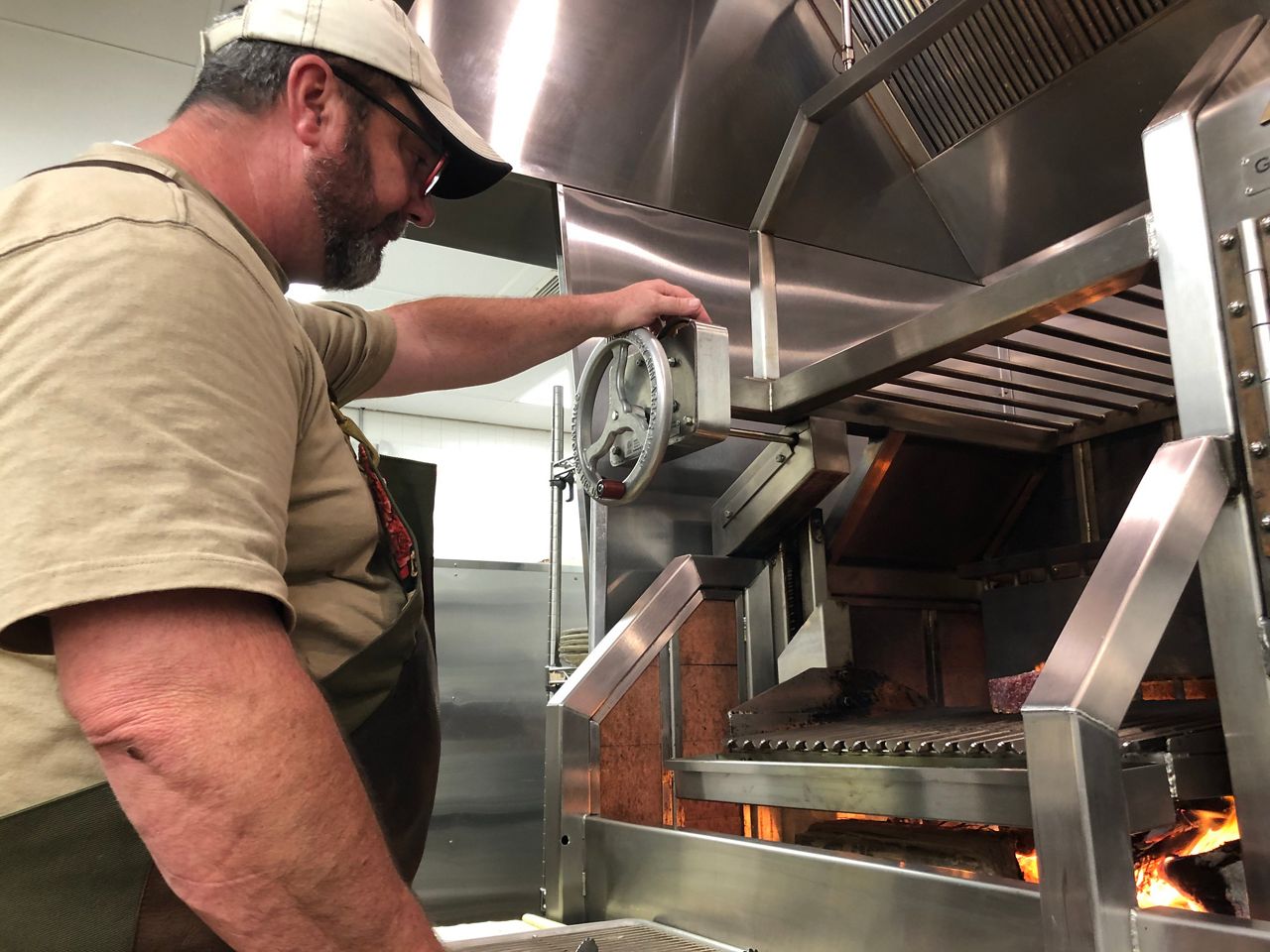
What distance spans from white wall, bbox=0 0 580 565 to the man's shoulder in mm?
1698

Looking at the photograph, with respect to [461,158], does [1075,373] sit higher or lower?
higher

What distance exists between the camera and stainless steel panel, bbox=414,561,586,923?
311 centimetres

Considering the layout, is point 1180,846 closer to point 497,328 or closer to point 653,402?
point 653,402

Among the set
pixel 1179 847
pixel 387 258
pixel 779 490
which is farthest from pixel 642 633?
pixel 387 258

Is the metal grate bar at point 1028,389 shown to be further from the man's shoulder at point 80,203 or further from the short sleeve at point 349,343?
the man's shoulder at point 80,203

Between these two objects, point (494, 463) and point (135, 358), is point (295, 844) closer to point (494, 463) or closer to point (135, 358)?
point (135, 358)

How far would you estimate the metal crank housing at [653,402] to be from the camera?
137 centimetres

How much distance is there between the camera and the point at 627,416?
146cm

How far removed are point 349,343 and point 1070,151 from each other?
1573mm

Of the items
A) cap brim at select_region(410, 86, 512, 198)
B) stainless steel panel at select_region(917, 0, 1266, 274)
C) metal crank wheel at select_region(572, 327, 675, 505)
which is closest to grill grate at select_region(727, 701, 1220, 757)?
metal crank wheel at select_region(572, 327, 675, 505)

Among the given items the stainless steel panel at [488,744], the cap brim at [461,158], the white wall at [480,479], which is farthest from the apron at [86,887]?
the white wall at [480,479]

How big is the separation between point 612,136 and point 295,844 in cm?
185

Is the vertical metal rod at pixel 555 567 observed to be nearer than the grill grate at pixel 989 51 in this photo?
No

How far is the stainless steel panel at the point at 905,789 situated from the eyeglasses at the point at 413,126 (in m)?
0.83
